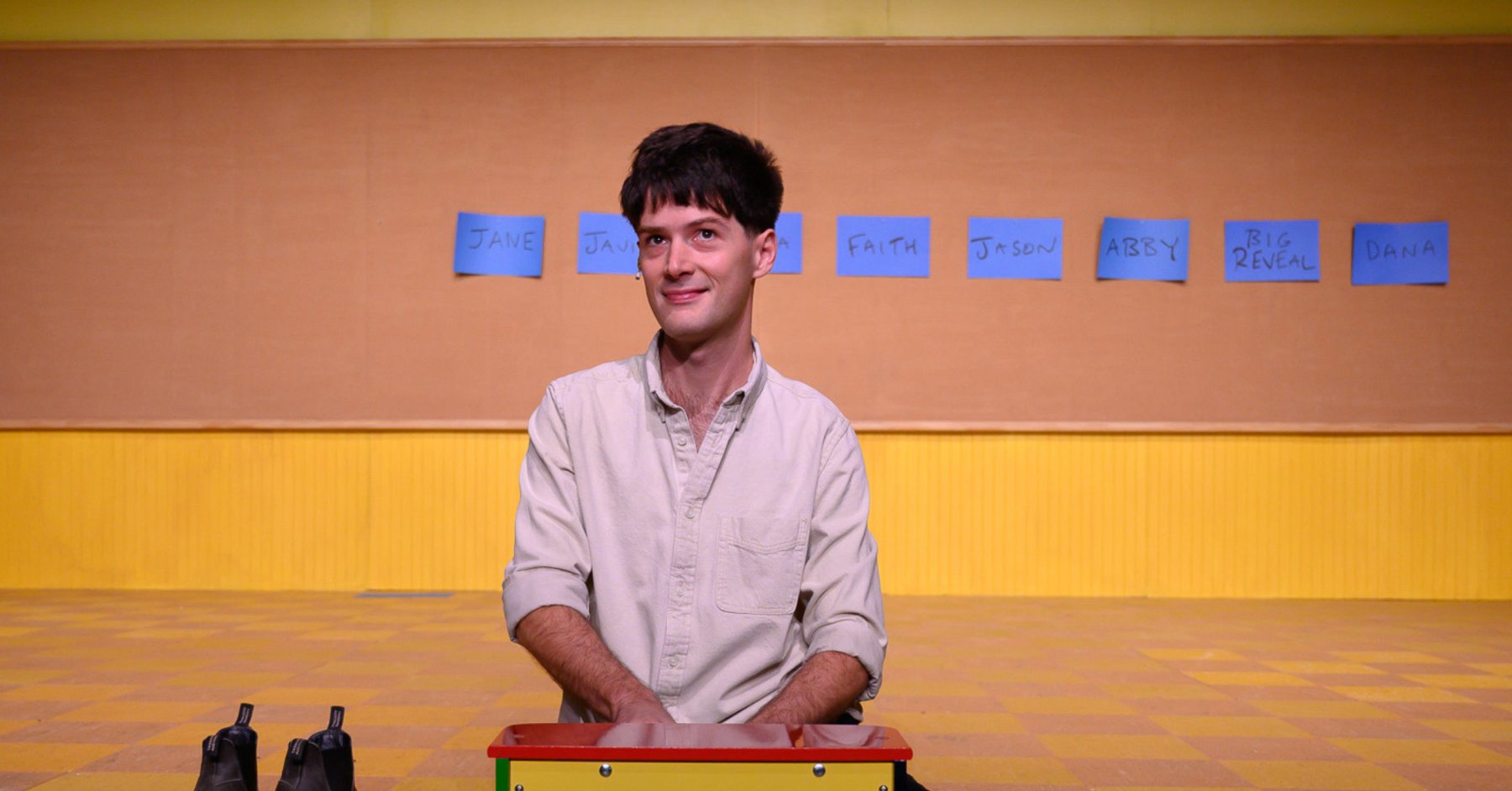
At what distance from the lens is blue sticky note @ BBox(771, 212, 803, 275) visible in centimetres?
463

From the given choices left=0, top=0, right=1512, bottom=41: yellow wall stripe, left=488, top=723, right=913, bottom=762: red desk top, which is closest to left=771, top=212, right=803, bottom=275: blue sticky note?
left=0, top=0, right=1512, bottom=41: yellow wall stripe

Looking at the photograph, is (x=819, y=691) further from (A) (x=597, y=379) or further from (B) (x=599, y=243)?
(B) (x=599, y=243)

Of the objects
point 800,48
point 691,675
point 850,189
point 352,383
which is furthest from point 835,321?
point 691,675

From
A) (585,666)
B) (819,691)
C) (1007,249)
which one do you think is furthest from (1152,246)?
(585,666)

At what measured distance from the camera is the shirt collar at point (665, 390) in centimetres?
128

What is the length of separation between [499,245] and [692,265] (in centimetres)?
363

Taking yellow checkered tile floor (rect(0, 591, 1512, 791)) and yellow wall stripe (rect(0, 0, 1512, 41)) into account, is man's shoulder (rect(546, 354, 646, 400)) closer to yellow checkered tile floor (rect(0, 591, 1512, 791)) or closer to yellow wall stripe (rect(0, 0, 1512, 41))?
yellow checkered tile floor (rect(0, 591, 1512, 791))

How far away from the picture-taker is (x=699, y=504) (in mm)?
1245

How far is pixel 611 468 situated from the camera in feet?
4.16

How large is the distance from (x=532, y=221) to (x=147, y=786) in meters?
3.09

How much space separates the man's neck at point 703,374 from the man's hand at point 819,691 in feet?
1.00

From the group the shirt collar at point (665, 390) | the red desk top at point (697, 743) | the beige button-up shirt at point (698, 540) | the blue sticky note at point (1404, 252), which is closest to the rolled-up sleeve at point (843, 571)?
the beige button-up shirt at point (698, 540)

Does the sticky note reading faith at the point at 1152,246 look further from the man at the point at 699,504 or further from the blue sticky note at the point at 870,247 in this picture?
the man at the point at 699,504

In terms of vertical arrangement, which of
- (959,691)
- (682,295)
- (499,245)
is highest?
(499,245)
